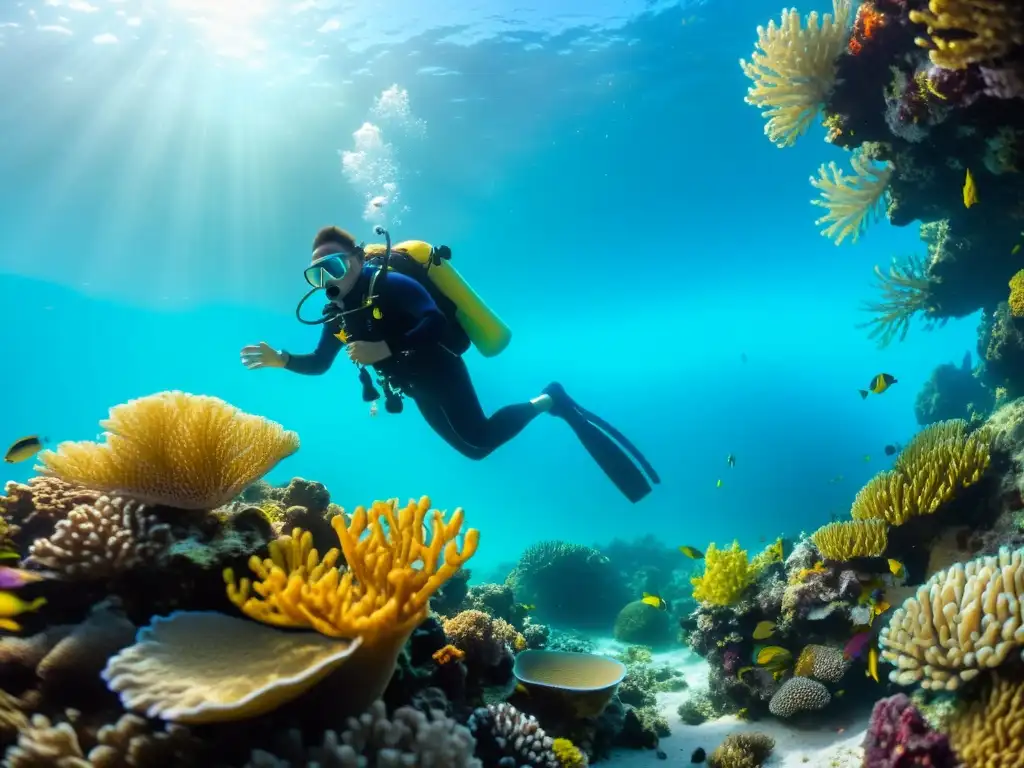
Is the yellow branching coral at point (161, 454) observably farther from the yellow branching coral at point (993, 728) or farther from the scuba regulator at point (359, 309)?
the yellow branching coral at point (993, 728)

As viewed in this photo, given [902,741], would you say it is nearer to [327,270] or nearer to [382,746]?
[382,746]

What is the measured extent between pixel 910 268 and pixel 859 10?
6.83 m

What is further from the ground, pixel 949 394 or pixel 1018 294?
pixel 949 394

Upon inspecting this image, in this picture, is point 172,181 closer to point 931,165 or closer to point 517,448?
point 931,165

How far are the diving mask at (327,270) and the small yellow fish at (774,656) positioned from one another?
17.9 ft

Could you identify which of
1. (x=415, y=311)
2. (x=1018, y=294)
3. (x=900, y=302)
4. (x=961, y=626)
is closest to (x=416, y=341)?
(x=415, y=311)

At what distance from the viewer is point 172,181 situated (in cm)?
2464

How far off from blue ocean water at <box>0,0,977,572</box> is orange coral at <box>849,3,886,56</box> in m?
12.4

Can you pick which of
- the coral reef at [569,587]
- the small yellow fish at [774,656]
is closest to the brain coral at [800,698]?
the small yellow fish at [774,656]

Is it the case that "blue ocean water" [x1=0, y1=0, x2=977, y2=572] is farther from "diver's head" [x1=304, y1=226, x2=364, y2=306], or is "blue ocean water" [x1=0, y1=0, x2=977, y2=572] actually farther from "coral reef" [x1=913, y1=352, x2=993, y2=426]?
"diver's head" [x1=304, y1=226, x2=364, y2=306]

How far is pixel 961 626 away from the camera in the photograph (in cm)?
334

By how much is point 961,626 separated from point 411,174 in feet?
79.8

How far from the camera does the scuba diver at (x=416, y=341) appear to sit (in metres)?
5.61

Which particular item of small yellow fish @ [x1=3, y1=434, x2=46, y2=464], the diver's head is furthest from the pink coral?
small yellow fish @ [x1=3, y1=434, x2=46, y2=464]
